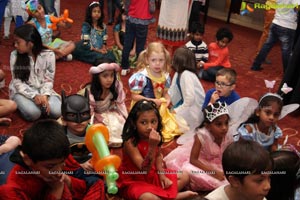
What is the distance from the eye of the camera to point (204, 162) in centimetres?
223

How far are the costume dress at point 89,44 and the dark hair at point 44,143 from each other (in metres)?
2.43

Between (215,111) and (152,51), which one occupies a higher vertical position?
(152,51)

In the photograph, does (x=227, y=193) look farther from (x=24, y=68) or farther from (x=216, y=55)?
(x=216, y=55)

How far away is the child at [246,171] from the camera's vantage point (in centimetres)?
150

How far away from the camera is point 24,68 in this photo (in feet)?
8.68

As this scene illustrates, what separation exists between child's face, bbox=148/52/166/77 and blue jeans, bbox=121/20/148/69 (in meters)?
Result: 0.87

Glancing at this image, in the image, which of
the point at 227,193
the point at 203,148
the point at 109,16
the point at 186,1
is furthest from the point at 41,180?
the point at 109,16

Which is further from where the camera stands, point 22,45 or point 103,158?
point 22,45

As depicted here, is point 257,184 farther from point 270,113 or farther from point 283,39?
point 283,39

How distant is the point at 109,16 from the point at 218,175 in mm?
3550

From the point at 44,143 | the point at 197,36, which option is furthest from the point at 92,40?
the point at 44,143

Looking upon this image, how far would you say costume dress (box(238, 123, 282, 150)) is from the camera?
2.31m

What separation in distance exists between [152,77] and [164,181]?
0.98m

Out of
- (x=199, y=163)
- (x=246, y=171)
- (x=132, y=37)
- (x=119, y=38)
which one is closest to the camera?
(x=246, y=171)
